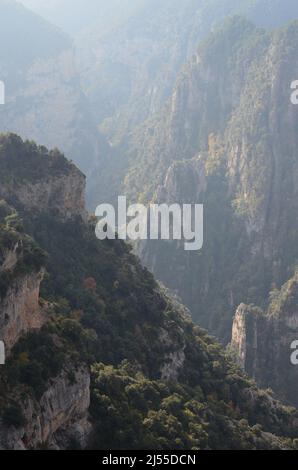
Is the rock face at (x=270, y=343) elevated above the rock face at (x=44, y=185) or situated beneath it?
situated beneath

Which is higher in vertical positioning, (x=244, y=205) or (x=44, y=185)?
(x=244, y=205)

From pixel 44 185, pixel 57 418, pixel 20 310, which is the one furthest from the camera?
pixel 44 185

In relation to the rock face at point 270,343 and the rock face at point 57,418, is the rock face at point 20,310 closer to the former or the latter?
the rock face at point 57,418

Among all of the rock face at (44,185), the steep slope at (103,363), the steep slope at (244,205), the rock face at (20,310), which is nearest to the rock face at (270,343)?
the steep slope at (244,205)

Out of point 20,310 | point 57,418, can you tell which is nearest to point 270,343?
point 20,310

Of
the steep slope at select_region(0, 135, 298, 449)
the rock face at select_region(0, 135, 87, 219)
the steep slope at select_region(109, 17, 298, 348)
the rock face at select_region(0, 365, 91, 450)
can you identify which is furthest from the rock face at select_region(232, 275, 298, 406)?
the rock face at select_region(0, 365, 91, 450)

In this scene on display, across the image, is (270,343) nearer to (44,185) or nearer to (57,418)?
(44,185)

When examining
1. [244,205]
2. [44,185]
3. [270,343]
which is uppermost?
[244,205]
